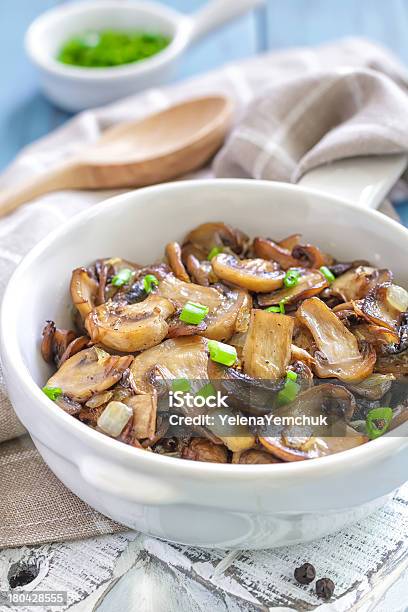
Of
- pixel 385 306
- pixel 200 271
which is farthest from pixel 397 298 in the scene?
pixel 200 271

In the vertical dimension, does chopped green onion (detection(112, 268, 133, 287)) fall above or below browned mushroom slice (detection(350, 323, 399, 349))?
below

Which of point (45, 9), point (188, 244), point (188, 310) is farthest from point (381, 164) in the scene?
point (45, 9)

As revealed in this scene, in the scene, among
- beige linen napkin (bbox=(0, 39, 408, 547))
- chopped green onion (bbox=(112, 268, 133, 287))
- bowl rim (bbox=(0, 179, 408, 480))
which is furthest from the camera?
chopped green onion (bbox=(112, 268, 133, 287))

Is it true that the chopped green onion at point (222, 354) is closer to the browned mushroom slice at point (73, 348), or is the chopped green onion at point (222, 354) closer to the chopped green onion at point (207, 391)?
the chopped green onion at point (207, 391)

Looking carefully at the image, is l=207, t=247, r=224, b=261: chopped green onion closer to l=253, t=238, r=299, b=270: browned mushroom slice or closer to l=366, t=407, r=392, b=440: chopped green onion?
l=253, t=238, r=299, b=270: browned mushroom slice

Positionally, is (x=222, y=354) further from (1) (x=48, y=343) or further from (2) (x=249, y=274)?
(1) (x=48, y=343)

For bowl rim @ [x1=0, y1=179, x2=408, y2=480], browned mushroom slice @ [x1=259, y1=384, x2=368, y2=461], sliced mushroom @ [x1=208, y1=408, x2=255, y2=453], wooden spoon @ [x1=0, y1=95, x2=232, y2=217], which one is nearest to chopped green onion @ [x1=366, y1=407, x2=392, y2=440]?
browned mushroom slice @ [x1=259, y1=384, x2=368, y2=461]

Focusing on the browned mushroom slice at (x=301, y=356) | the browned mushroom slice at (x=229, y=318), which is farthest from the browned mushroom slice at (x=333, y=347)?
the browned mushroom slice at (x=229, y=318)
